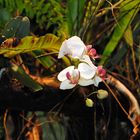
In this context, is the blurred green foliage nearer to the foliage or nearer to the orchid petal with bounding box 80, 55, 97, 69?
the foliage

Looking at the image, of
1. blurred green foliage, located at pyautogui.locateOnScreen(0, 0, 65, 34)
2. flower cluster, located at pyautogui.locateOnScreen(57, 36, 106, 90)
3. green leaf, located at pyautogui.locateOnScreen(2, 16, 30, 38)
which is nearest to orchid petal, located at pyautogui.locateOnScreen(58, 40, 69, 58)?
flower cluster, located at pyautogui.locateOnScreen(57, 36, 106, 90)

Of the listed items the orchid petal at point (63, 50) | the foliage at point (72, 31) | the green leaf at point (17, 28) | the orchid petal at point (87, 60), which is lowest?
the foliage at point (72, 31)

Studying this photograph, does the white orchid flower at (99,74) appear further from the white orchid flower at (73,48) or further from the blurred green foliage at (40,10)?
the blurred green foliage at (40,10)

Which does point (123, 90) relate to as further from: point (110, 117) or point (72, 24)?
point (72, 24)

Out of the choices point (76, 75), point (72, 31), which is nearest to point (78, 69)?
point (76, 75)

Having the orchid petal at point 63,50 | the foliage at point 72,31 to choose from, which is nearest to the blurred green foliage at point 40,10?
the foliage at point 72,31

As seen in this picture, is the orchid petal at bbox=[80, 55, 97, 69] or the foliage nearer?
the orchid petal at bbox=[80, 55, 97, 69]

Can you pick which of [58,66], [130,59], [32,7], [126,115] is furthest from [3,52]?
[130,59]

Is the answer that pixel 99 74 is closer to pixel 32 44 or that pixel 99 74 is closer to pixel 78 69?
pixel 78 69
